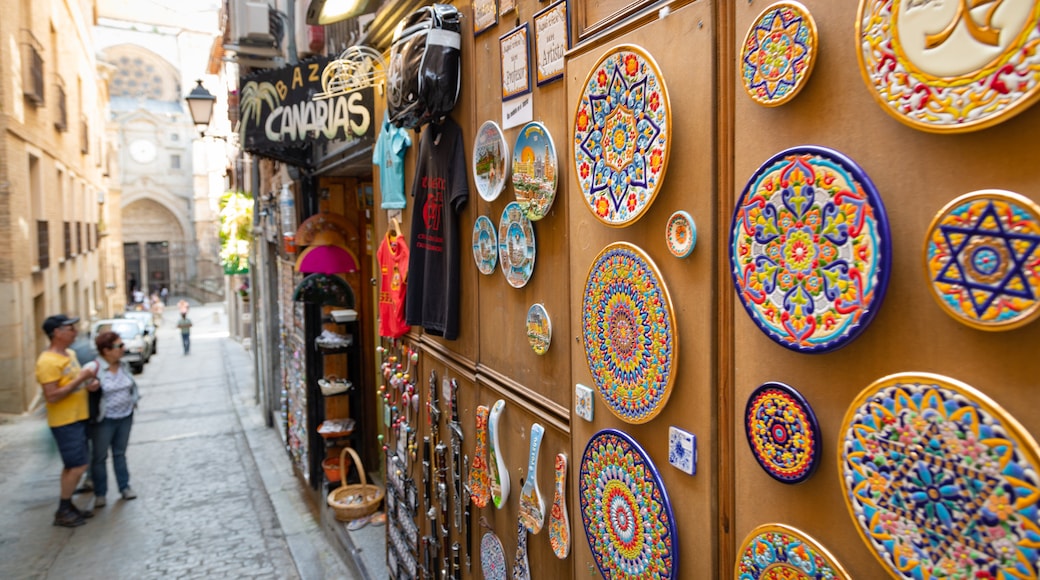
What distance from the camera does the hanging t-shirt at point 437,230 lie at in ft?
9.76

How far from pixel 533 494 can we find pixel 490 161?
1298 millimetres

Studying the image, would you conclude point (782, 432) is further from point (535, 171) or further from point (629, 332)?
point (535, 171)

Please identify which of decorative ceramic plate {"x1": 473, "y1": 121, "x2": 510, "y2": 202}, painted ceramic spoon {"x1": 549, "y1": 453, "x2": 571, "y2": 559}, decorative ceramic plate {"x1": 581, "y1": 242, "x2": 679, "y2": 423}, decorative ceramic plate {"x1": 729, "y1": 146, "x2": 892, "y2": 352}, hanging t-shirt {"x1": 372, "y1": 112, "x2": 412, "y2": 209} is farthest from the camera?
hanging t-shirt {"x1": 372, "y1": 112, "x2": 412, "y2": 209}

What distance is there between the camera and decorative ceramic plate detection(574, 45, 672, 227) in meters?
1.55

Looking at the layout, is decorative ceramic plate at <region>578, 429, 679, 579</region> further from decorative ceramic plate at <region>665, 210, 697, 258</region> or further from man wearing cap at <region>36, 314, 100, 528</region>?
man wearing cap at <region>36, 314, 100, 528</region>

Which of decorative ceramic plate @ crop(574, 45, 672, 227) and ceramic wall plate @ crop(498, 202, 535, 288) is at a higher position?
decorative ceramic plate @ crop(574, 45, 672, 227)

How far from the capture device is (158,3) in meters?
40.3

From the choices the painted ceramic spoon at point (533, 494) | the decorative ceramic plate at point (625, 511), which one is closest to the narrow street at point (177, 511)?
the painted ceramic spoon at point (533, 494)

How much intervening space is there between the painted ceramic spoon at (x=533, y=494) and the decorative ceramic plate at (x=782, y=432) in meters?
1.10

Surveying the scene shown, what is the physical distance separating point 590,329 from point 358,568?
4.19 m

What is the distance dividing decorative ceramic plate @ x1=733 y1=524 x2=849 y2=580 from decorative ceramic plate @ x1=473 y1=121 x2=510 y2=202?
1.58m

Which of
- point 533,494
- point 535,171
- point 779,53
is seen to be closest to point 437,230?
point 535,171

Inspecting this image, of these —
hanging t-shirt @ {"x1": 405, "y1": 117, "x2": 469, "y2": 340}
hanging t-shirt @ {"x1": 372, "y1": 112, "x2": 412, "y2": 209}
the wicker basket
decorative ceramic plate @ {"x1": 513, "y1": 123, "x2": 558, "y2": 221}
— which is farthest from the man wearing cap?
decorative ceramic plate @ {"x1": 513, "y1": 123, "x2": 558, "y2": 221}

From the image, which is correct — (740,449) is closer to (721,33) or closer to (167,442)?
(721,33)
